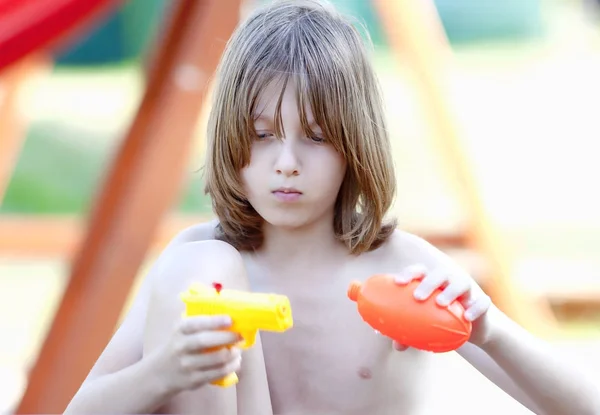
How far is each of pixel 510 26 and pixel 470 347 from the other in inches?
111

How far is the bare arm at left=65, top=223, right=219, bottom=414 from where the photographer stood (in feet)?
1.96

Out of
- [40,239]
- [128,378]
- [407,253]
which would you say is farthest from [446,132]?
[40,239]

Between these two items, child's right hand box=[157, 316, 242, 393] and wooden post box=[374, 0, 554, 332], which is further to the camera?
wooden post box=[374, 0, 554, 332]

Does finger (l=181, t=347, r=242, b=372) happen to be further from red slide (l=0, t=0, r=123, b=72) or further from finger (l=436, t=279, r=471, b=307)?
red slide (l=0, t=0, r=123, b=72)

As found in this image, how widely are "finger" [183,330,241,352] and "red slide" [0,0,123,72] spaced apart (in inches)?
30.5

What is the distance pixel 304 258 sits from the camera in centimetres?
74

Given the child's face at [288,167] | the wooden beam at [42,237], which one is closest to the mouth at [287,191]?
the child's face at [288,167]

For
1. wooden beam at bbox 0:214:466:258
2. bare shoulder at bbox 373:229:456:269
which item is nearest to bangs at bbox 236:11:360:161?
bare shoulder at bbox 373:229:456:269

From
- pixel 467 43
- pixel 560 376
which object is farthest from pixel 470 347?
pixel 467 43

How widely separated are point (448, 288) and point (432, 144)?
163cm

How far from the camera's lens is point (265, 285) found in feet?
2.42

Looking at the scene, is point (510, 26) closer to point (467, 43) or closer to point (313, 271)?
point (467, 43)

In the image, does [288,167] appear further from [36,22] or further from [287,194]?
[36,22]

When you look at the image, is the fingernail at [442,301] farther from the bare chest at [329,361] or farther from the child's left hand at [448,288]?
the bare chest at [329,361]
